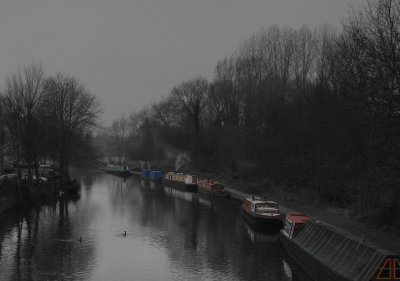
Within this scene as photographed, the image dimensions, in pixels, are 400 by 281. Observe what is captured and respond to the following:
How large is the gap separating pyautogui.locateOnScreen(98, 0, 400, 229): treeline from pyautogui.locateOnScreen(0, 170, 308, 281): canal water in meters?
6.88

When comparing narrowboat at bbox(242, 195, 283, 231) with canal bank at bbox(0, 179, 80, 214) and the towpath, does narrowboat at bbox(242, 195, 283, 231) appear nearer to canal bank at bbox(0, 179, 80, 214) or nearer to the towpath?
the towpath

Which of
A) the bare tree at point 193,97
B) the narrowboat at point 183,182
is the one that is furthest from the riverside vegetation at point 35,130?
the bare tree at point 193,97

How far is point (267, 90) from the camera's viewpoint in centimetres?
6981

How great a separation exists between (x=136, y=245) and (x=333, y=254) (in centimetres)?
1310

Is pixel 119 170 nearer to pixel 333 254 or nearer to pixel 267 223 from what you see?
pixel 267 223

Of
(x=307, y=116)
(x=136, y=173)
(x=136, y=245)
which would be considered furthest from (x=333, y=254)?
(x=136, y=173)

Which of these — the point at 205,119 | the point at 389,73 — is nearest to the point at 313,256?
the point at 389,73

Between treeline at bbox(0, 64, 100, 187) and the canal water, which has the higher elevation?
treeline at bbox(0, 64, 100, 187)

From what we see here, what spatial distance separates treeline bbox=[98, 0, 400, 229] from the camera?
26.2 meters

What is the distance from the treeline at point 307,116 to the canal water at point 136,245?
688cm

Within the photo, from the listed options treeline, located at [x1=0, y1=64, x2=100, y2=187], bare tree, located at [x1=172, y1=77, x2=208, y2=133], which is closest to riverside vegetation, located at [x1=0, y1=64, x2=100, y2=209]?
treeline, located at [x1=0, y1=64, x2=100, y2=187]

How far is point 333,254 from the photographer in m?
22.4

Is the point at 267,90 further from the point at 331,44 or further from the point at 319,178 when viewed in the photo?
the point at 319,178

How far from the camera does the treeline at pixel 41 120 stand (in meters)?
48.1
